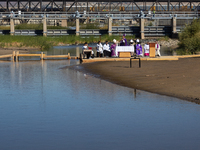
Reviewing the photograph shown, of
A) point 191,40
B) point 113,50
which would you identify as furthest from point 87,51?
point 191,40

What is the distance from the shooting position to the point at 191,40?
44.8 meters

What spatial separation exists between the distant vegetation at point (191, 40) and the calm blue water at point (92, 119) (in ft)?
79.5

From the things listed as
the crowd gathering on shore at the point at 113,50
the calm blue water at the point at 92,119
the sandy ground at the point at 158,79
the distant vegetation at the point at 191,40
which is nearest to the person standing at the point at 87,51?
the crowd gathering on shore at the point at 113,50

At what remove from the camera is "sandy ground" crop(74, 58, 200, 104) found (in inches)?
735

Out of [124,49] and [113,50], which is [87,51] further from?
[124,49]

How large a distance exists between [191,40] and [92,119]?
32.9m

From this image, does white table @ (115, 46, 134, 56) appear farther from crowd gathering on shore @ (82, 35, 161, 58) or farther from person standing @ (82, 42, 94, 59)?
person standing @ (82, 42, 94, 59)

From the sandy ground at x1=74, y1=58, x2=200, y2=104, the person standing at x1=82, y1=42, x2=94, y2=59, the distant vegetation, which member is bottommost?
the sandy ground at x1=74, y1=58, x2=200, y2=104

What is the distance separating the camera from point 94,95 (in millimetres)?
18703

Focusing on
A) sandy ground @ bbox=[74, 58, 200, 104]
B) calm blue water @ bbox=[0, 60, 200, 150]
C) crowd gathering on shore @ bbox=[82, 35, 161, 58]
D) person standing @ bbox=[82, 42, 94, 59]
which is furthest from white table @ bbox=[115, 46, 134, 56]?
calm blue water @ bbox=[0, 60, 200, 150]

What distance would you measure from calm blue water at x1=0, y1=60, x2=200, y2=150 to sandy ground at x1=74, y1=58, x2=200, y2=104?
2.90 feet

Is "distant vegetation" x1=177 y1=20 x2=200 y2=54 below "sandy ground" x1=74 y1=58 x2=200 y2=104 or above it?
above

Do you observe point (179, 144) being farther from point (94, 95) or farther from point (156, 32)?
point (156, 32)

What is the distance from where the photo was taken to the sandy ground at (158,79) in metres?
18.7
